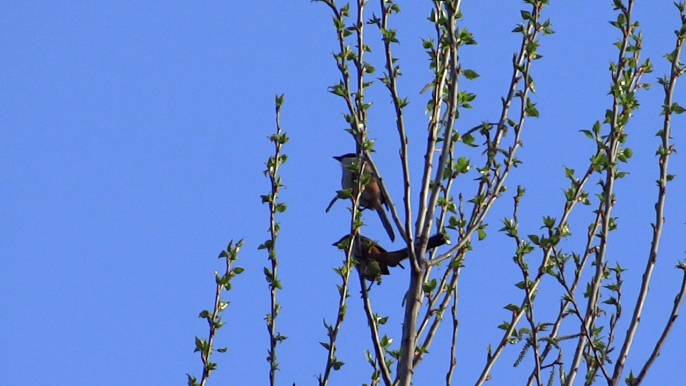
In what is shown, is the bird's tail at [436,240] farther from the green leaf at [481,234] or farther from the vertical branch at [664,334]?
the vertical branch at [664,334]

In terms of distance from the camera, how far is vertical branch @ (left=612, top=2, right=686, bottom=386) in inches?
198

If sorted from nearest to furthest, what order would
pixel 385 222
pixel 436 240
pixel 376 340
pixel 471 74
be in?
pixel 376 340 < pixel 471 74 < pixel 436 240 < pixel 385 222

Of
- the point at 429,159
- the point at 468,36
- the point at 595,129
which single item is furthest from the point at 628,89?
the point at 429,159

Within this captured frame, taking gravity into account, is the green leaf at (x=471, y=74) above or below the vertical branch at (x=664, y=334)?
above

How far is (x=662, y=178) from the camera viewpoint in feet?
18.1

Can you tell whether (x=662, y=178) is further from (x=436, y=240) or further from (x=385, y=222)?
(x=385, y=222)

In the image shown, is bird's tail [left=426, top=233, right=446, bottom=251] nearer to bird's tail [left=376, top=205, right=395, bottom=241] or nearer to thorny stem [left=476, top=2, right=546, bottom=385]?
thorny stem [left=476, top=2, right=546, bottom=385]

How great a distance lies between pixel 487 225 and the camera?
5.40 m

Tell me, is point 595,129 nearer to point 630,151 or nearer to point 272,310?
point 630,151

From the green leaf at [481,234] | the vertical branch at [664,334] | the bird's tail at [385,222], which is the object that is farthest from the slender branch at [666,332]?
the bird's tail at [385,222]

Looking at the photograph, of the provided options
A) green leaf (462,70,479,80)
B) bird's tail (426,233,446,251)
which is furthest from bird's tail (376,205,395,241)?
green leaf (462,70,479,80)

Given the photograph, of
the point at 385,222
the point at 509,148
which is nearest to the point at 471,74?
the point at 509,148

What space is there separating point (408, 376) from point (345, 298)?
0.58m

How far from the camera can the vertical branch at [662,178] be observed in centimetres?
504
